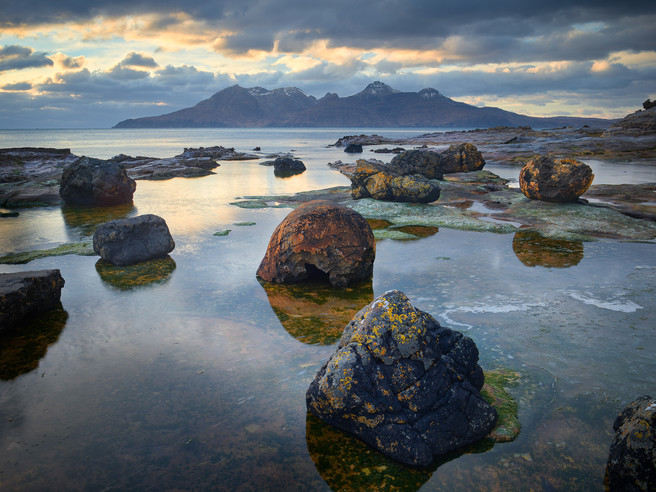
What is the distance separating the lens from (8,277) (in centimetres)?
746

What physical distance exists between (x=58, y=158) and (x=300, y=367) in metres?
37.2

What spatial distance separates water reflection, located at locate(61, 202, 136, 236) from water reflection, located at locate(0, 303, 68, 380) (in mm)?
7247

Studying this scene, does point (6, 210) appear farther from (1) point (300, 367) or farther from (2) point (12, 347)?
(1) point (300, 367)

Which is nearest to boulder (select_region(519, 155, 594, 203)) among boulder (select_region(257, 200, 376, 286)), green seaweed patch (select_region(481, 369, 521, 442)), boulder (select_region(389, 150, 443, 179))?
boulder (select_region(389, 150, 443, 179))

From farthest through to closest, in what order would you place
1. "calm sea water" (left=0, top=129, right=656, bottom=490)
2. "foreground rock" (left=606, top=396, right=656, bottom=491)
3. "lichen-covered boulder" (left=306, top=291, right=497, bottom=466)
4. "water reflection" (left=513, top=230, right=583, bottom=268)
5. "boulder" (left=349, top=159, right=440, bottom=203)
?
"boulder" (left=349, top=159, right=440, bottom=203) < "water reflection" (left=513, top=230, right=583, bottom=268) < "lichen-covered boulder" (left=306, top=291, right=497, bottom=466) < "calm sea water" (left=0, top=129, right=656, bottom=490) < "foreground rock" (left=606, top=396, right=656, bottom=491)

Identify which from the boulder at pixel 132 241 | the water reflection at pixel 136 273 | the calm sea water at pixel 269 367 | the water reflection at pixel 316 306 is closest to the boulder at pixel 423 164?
the calm sea water at pixel 269 367

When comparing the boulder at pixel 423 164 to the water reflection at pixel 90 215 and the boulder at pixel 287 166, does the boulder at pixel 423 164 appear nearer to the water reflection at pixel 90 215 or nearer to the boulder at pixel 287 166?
the boulder at pixel 287 166

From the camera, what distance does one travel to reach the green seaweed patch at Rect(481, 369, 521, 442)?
4.43 metres

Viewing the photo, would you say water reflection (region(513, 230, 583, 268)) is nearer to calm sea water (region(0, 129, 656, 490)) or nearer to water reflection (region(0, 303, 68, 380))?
calm sea water (region(0, 129, 656, 490))

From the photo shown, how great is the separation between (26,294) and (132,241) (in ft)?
12.5

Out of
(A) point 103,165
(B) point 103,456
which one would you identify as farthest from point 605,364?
(A) point 103,165

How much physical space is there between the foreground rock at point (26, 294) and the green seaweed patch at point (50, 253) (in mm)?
3467

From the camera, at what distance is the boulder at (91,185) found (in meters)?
19.3

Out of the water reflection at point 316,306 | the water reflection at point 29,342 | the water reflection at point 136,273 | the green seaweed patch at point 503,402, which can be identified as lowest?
the green seaweed patch at point 503,402
